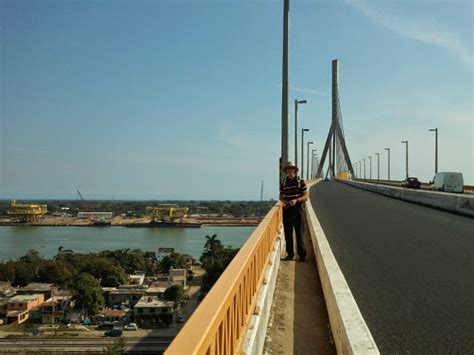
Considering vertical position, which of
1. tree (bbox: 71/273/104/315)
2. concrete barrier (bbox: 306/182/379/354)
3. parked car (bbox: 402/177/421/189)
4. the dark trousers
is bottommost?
tree (bbox: 71/273/104/315)

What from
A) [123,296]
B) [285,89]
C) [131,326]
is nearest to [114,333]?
[131,326]

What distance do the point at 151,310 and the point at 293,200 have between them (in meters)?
27.7

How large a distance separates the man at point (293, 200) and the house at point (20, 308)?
31.2 m

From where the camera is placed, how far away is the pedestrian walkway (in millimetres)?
4547

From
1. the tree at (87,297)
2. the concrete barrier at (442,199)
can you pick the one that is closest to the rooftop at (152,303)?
the tree at (87,297)

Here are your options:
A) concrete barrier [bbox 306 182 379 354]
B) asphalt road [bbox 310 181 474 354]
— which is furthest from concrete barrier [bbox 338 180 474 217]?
concrete barrier [bbox 306 182 379 354]

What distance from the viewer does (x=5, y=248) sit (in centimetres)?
6328

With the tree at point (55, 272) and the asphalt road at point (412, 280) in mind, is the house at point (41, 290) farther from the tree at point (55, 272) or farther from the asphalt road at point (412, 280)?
the asphalt road at point (412, 280)

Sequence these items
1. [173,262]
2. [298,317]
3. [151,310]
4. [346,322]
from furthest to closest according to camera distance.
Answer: [173,262] → [151,310] → [298,317] → [346,322]

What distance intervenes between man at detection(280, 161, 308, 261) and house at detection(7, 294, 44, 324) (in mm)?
31226

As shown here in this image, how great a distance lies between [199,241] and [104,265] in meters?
27.6

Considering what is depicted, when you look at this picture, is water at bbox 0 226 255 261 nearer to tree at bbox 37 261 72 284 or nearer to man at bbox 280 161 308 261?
tree at bbox 37 261 72 284

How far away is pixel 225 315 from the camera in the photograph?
2588 millimetres

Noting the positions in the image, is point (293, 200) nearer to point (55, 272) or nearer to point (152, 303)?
point (152, 303)
